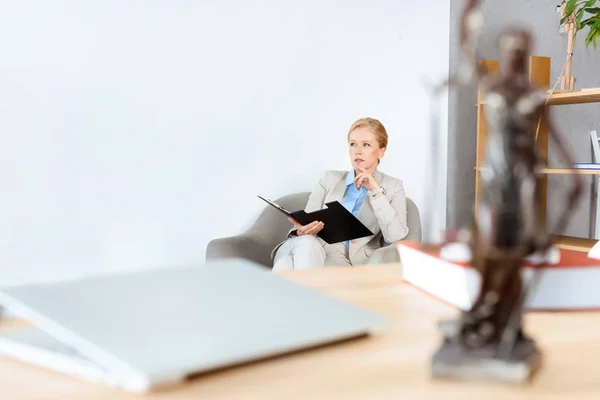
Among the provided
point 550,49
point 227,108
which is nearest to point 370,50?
point 227,108

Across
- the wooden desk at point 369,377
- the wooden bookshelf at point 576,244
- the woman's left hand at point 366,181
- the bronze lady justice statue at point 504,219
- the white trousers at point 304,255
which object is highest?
the bronze lady justice statue at point 504,219

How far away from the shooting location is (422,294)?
0.77 meters

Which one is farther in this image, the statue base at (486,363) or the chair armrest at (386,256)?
the chair armrest at (386,256)

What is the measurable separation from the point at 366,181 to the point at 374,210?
17 cm

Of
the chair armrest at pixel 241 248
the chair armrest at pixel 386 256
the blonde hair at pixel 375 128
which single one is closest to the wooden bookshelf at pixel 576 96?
the blonde hair at pixel 375 128

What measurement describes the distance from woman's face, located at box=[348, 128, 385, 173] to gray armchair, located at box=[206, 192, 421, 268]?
1.02 ft

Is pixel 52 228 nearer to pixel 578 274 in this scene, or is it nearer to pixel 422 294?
pixel 422 294

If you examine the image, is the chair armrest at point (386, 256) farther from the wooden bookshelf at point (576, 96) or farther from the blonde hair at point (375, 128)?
the wooden bookshelf at point (576, 96)

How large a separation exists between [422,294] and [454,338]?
12.3 inches

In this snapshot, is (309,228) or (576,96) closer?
(309,228)

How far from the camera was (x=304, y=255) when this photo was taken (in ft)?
7.47

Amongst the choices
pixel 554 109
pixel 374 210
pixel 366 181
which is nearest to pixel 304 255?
pixel 374 210

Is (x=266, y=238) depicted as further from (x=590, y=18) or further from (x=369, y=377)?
(x=369, y=377)

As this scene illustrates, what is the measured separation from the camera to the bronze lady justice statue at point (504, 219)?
1.26 ft
